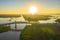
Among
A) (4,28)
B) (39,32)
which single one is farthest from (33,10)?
(4,28)

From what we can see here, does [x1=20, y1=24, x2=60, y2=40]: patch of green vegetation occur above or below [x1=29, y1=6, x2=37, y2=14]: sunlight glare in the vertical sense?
below

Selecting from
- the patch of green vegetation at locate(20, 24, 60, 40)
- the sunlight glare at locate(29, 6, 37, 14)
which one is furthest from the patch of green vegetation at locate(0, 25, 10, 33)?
the sunlight glare at locate(29, 6, 37, 14)

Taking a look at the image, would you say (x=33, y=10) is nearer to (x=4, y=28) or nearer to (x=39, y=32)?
(x=39, y=32)

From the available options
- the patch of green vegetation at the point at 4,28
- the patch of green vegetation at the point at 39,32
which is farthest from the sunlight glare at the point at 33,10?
the patch of green vegetation at the point at 4,28

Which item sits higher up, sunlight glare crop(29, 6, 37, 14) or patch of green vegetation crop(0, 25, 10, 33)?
sunlight glare crop(29, 6, 37, 14)

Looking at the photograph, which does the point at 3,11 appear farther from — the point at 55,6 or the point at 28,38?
the point at 55,6

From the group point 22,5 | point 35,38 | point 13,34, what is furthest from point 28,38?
point 22,5

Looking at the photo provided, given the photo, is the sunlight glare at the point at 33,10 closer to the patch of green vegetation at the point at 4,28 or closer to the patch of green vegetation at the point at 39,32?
the patch of green vegetation at the point at 39,32

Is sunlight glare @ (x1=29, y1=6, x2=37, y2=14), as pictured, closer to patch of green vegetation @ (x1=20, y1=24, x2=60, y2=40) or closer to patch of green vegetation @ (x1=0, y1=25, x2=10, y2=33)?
patch of green vegetation @ (x1=20, y1=24, x2=60, y2=40)

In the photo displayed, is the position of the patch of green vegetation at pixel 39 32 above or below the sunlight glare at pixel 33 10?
below
